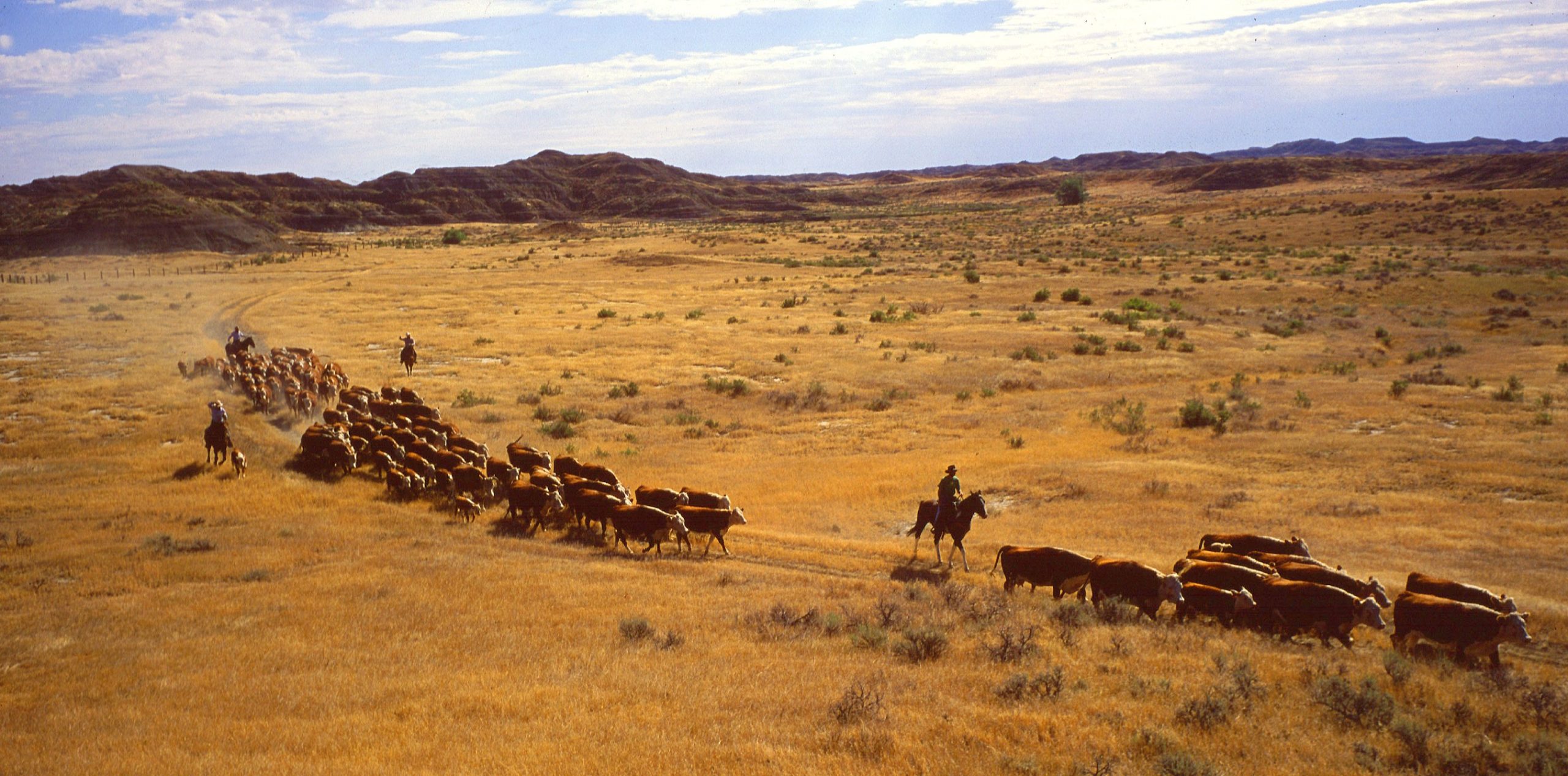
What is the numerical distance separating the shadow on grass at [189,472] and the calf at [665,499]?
10.1 metres

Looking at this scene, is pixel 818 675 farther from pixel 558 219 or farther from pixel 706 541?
pixel 558 219

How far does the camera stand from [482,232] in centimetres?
12231

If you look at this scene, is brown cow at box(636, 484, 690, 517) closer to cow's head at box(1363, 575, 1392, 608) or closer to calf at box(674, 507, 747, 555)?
calf at box(674, 507, 747, 555)

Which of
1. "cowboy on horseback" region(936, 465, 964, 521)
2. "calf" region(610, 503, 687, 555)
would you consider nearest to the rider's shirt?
"cowboy on horseback" region(936, 465, 964, 521)

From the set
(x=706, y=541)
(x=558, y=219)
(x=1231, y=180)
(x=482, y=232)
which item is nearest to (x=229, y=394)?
(x=706, y=541)

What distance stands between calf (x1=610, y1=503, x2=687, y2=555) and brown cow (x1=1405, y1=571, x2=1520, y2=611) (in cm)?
993

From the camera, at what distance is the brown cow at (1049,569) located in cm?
1238

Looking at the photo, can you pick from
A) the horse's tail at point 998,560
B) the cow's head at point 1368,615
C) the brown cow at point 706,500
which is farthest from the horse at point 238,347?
the cow's head at point 1368,615

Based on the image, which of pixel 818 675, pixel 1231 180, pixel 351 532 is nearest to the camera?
pixel 818 675

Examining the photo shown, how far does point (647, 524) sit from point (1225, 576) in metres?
8.49

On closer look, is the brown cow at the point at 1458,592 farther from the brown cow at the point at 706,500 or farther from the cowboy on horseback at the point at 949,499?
the brown cow at the point at 706,500

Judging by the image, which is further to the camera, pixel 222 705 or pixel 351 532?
pixel 351 532

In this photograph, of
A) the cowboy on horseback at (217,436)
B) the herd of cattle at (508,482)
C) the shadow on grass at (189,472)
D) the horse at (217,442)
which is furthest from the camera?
the horse at (217,442)

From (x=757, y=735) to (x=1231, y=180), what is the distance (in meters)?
161
